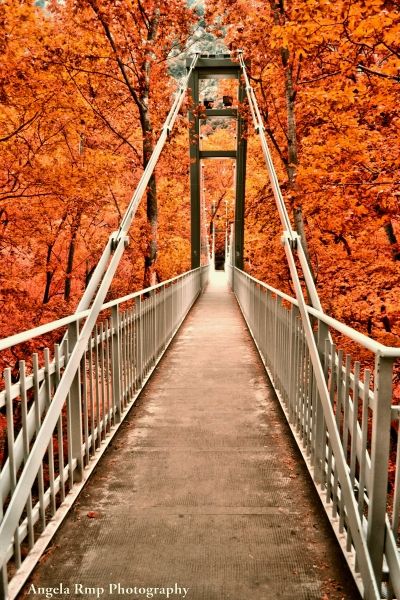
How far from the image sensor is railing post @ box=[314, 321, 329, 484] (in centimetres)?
340

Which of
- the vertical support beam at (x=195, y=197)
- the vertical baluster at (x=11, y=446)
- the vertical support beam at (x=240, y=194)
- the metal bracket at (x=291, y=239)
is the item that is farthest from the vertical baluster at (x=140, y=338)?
the vertical support beam at (x=195, y=197)

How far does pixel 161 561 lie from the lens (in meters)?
2.69

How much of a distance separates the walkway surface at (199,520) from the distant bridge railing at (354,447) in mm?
174

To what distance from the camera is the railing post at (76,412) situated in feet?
11.3

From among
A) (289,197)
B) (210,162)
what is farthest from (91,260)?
(210,162)

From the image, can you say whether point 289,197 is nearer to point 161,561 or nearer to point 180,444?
point 180,444

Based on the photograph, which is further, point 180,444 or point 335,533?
point 180,444

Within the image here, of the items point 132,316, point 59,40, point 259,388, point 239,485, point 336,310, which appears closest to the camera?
point 239,485

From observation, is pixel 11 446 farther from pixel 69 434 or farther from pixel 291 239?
pixel 291 239

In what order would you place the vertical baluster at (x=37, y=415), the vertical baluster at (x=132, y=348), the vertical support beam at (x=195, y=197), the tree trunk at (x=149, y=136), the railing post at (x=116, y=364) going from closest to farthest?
the vertical baluster at (x=37, y=415) → the railing post at (x=116, y=364) → the vertical baluster at (x=132, y=348) → the tree trunk at (x=149, y=136) → the vertical support beam at (x=195, y=197)

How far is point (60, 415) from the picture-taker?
9.71 feet

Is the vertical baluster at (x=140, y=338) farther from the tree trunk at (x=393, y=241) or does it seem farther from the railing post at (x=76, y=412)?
the tree trunk at (x=393, y=241)

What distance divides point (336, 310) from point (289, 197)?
15.8 feet

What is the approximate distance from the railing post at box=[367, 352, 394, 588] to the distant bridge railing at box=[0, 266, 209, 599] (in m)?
1.51
